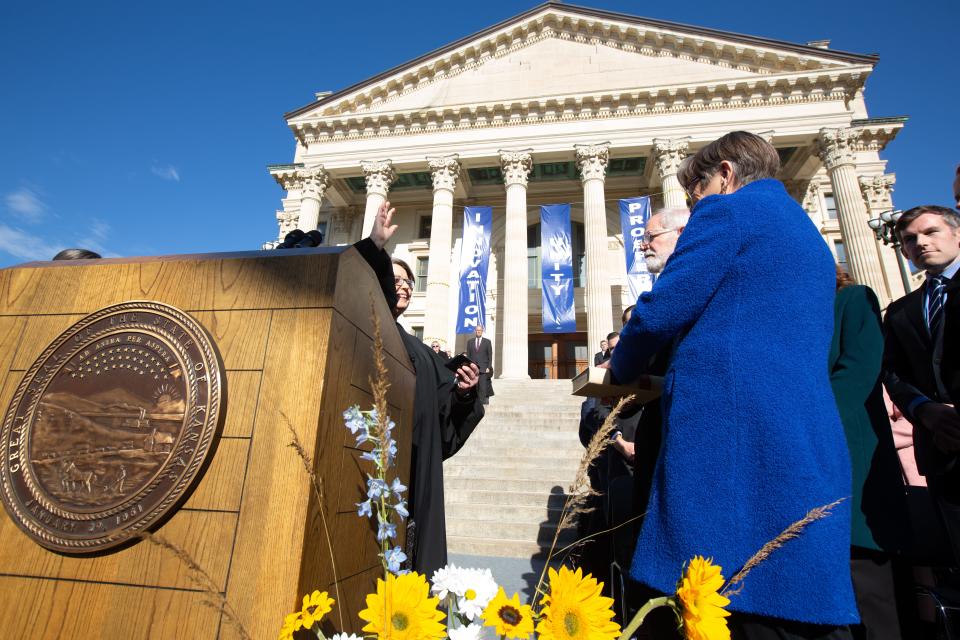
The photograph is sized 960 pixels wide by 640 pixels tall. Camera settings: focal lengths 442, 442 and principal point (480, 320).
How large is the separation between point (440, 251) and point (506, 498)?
13.8 metres

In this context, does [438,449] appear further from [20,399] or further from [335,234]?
[335,234]

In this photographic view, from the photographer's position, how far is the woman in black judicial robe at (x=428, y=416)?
2.10 metres

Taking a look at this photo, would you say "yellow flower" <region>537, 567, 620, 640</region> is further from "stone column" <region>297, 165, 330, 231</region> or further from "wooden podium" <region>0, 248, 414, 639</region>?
"stone column" <region>297, 165, 330, 231</region>

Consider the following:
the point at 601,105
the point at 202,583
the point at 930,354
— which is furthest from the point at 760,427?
the point at 601,105

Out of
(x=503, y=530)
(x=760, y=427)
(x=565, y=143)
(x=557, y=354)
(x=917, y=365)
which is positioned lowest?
(x=503, y=530)

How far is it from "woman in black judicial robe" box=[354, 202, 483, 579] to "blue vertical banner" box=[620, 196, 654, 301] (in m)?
13.2

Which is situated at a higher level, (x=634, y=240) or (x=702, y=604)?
(x=634, y=240)

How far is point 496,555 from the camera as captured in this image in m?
5.69

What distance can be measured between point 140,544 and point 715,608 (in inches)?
51.2

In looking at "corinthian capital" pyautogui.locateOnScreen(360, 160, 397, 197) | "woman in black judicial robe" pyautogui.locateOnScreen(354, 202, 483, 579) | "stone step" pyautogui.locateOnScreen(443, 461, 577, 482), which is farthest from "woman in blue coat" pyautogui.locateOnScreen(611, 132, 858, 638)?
"corinthian capital" pyautogui.locateOnScreen(360, 160, 397, 197)

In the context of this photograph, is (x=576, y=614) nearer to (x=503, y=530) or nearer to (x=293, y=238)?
(x=293, y=238)

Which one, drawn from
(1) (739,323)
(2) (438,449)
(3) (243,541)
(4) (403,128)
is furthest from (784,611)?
(4) (403,128)

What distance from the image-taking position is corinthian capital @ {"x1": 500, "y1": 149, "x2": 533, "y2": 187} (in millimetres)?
19141

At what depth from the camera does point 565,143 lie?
63.3 feet
